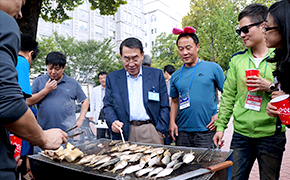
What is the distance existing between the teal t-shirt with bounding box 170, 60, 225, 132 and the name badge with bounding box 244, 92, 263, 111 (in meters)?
0.78

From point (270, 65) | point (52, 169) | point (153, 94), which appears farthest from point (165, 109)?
point (52, 169)

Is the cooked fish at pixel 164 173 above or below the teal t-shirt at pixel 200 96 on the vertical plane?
below

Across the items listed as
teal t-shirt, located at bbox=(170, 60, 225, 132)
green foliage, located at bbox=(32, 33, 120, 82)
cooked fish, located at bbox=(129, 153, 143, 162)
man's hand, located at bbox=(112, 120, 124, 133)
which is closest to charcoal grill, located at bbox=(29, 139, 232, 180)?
cooked fish, located at bbox=(129, 153, 143, 162)

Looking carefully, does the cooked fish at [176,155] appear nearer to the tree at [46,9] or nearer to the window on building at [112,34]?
the tree at [46,9]

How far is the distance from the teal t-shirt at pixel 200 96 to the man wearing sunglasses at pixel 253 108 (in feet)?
1.51

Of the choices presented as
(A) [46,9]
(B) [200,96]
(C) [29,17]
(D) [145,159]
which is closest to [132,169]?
(D) [145,159]

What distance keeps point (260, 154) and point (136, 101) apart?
1.70 meters

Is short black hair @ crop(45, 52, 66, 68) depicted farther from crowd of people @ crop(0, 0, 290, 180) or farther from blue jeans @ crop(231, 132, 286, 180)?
blue jeans @ crop(231, 132, 286, 180)

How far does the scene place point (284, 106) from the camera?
1704mm

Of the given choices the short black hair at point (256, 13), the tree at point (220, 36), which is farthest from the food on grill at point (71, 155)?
the tree at point (220, 36)

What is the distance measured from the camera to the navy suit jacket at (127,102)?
2.96 meters

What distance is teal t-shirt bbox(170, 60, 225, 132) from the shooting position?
9.86 ft

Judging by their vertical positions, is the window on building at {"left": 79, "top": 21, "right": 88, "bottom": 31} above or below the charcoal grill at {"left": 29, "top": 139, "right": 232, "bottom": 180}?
above

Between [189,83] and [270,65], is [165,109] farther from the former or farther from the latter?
[270,65]
